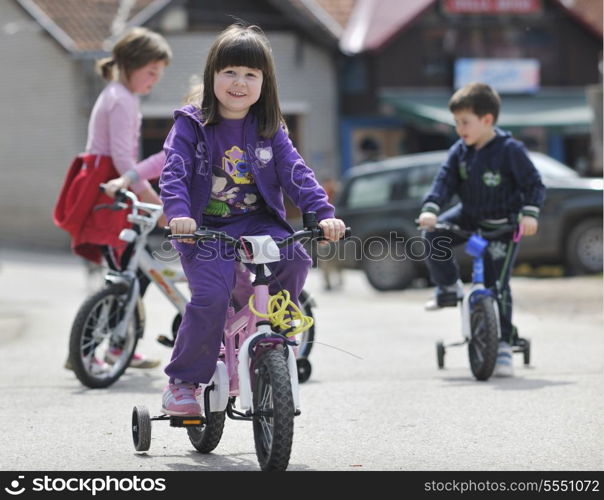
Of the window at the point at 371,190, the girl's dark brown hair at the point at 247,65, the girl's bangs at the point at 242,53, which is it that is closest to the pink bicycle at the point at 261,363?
the girl's dark brown hair at the point at 247,65

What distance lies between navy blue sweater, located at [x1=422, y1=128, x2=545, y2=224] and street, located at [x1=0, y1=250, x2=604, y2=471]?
1042mm

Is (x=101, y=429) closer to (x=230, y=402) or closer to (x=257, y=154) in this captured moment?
(x=230, y=402)

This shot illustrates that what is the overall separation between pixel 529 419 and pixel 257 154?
80.2 inches

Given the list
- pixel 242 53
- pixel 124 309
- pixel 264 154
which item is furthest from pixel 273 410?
pixel 124 309

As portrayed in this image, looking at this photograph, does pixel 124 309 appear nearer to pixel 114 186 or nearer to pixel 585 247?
pixel 114 186

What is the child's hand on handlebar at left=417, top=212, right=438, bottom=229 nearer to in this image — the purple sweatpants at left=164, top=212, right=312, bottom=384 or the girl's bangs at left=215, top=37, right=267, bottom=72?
the purple sweatpants at left=164, top=212, right=312, bottom=384

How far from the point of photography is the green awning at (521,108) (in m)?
29.6

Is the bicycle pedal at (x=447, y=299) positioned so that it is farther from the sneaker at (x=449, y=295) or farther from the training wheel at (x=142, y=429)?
the training wheel at (x=142, y=429)

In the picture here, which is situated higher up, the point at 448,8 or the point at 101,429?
the point at 448,8

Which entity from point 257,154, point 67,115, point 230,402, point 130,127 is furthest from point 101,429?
point 67,115

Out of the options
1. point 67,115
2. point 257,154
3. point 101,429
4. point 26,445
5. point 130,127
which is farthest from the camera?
point 67,115

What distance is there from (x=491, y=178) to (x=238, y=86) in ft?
10.3

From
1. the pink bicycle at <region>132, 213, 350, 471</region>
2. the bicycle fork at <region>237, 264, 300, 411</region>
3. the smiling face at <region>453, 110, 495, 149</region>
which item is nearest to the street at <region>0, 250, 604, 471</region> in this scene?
the pink bicycle at <region>132, 213, 350, 471</region>
